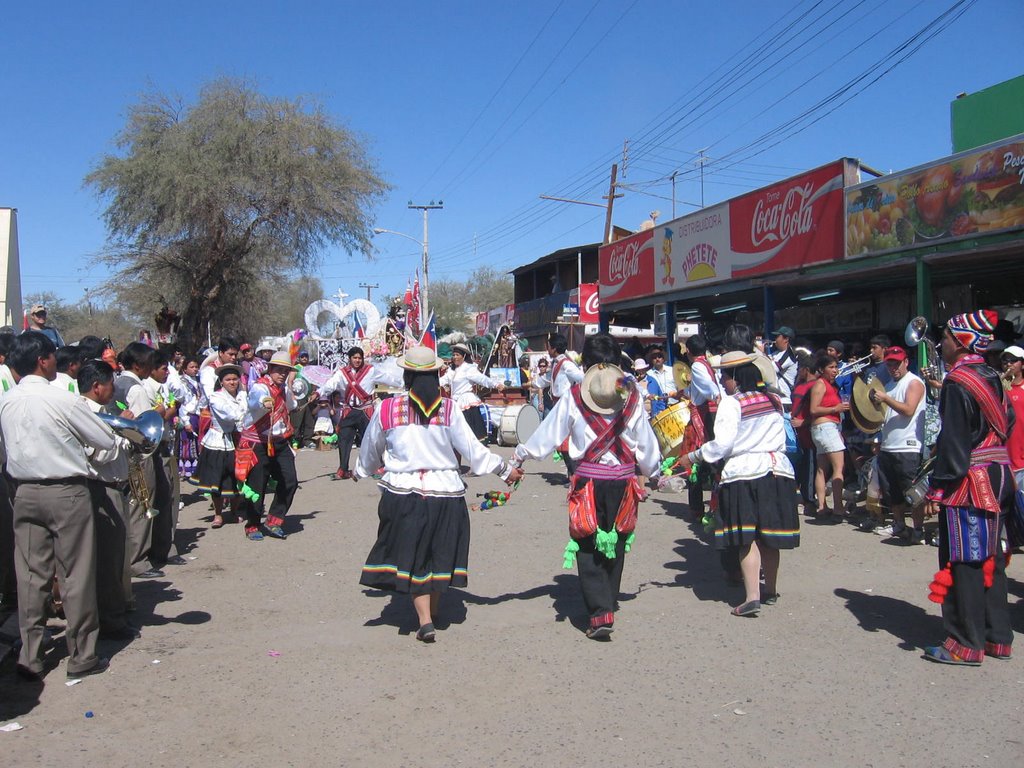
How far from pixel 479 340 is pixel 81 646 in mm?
26077

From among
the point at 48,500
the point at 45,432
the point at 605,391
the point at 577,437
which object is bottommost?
the point at 48,500

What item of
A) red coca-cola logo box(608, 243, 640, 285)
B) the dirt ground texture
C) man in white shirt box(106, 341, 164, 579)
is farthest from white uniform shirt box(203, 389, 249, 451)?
red coca-cola logo box(608, 243, 640, 285)

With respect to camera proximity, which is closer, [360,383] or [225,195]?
[360,383]

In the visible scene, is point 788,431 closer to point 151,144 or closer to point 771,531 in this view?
point 771,531

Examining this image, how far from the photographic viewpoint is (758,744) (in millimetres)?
3861

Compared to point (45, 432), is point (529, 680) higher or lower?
lower

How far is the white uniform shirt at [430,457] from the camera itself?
537 centimetres

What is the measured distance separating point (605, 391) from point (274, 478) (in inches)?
173

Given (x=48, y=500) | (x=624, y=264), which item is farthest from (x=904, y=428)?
(x=624, y=264)

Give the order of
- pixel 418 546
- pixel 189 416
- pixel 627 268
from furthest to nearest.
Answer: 1. pixel 627 268
2. pixel 189 416
3. pixel 418 546

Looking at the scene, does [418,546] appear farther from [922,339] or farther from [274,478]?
[922,339]

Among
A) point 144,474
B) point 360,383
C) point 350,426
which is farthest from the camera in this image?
point 350,426

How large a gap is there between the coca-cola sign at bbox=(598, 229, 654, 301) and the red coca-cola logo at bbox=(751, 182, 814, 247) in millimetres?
4433

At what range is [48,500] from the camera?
4523 mm
